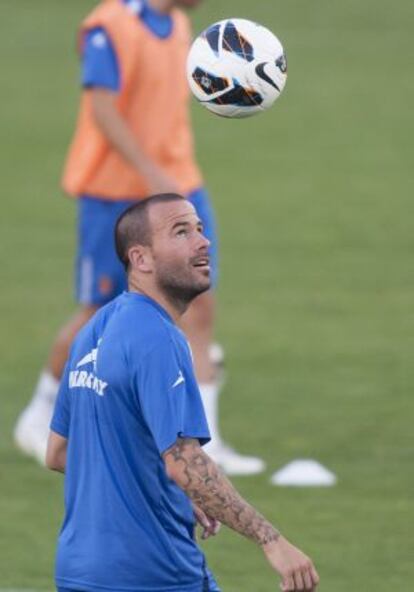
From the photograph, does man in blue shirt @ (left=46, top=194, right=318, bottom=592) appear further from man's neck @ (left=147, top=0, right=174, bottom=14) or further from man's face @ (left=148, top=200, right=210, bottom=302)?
man's neck @ (left=147, top=0, right=174, bottom=14)

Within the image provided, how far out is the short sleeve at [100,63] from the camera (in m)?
10.6

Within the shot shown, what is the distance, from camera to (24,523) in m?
9.48

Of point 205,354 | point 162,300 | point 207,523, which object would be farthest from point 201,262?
point 205,354

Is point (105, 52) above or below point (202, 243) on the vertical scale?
above

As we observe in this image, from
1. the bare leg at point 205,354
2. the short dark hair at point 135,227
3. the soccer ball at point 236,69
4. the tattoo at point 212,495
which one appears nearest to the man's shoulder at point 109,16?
the bare leg at point 205,354

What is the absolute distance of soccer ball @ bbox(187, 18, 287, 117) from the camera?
8.32 metres

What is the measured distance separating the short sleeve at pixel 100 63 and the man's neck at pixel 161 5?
1.11ft

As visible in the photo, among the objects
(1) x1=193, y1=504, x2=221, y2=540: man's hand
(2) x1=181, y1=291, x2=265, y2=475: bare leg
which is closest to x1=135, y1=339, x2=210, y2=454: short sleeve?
(1) x1=193, y1=504, x2=221, y2=540: man's hand

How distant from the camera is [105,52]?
420 inches

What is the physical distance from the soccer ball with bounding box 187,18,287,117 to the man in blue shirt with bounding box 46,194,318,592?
188 cm

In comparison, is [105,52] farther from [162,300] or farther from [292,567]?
[292,567]

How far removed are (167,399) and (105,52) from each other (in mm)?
4913

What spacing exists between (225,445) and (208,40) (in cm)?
308

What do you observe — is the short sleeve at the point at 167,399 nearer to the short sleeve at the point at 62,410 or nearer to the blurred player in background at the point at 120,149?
the short sleeve at the point at 62,410
